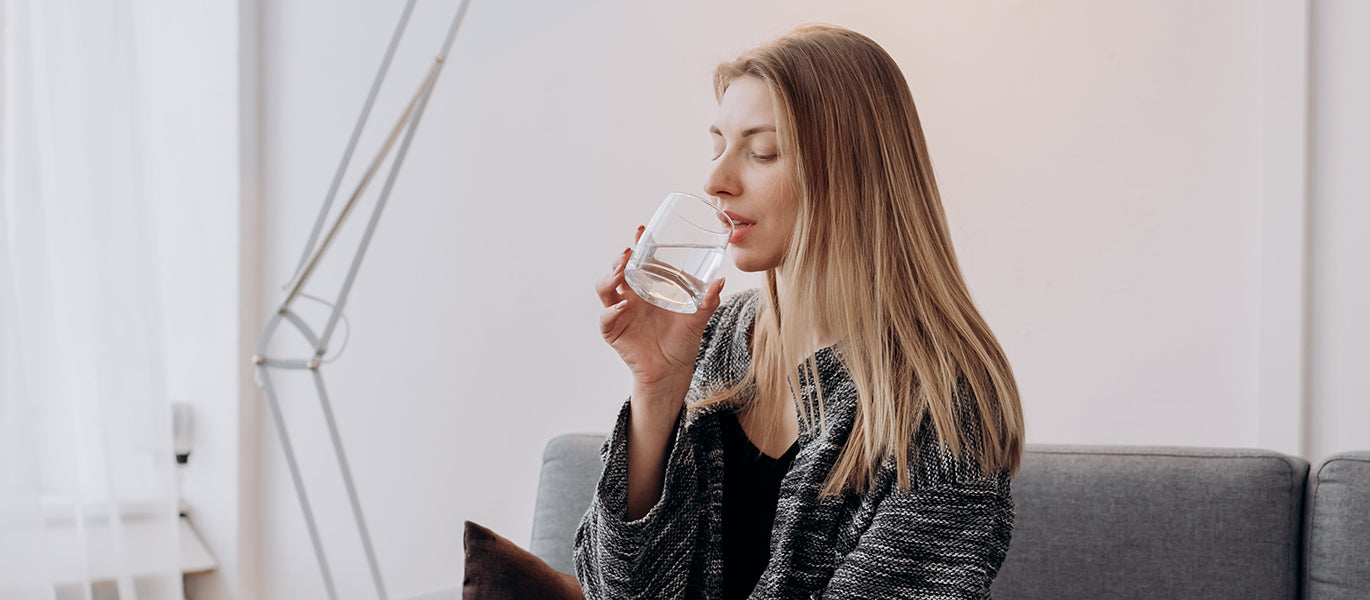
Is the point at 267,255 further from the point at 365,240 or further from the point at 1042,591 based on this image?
the point at 1042,591

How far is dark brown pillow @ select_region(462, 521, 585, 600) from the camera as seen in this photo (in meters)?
1.34

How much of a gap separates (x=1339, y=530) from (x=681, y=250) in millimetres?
929

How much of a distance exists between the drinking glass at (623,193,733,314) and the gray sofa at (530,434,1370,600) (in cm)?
72

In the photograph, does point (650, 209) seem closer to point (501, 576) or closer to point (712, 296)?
point (501, 576)

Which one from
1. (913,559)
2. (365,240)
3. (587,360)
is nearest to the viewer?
(913,559)

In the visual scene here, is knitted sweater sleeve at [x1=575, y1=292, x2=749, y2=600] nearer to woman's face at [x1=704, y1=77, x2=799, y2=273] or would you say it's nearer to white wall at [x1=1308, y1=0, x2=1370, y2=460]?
woman's face at [x1=704, y1=77, x2=799, y2=273]

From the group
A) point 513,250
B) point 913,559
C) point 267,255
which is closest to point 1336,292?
point 913,559

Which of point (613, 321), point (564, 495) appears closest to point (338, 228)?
point (613, 321)

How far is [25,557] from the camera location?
1.67m

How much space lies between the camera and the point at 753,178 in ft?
3.72

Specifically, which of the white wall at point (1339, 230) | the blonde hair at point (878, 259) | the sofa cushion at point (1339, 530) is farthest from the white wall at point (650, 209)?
the blonde hair at point (878, 259)

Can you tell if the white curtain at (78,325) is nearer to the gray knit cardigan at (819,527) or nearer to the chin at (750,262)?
the gray knit cardigan at (819,527)

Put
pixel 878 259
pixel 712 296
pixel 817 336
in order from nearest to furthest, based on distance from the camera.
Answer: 1. pixel 712 296
2. pixel 878 259
3. pixel 817 336

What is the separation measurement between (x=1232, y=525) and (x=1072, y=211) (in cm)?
57
